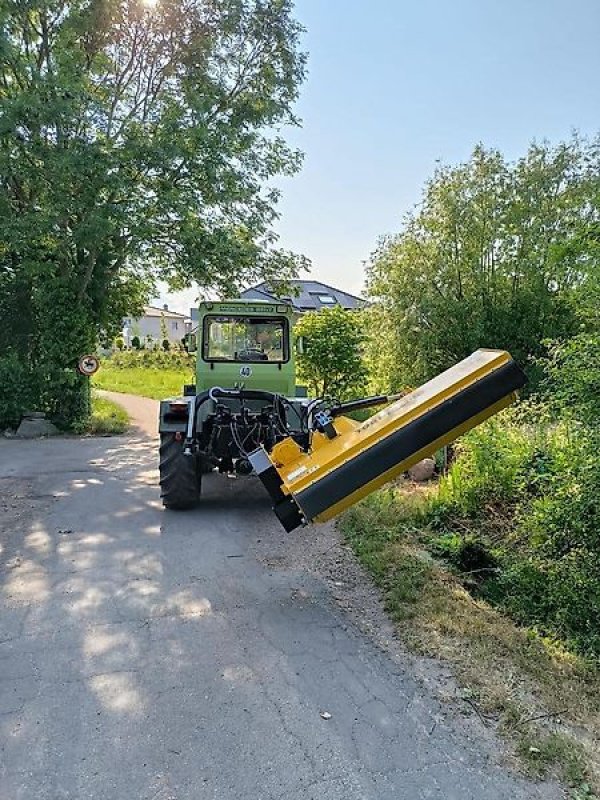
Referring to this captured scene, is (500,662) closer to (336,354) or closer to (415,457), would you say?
(415,457)

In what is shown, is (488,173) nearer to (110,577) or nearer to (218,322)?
(218,322)

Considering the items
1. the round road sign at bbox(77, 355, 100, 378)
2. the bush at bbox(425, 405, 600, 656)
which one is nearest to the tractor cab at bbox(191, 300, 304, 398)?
the bush at bbox(425, 405, 600, 656)

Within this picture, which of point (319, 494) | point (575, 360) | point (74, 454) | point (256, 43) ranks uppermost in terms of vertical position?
point (256, 43)

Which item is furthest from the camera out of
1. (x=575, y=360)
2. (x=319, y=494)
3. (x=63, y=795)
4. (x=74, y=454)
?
(x=74, y=454)

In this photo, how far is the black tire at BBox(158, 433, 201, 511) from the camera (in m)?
6.75

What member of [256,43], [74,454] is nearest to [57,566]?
[74,454]

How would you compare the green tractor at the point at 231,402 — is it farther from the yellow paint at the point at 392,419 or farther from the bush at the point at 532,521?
the bush at the point at 532,521

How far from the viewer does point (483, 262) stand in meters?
11.1

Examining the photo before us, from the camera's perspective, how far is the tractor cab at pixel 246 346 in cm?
799

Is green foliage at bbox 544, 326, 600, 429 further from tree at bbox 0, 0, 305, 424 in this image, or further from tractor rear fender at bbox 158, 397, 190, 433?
tree at bbox 0, 0, 305, 424

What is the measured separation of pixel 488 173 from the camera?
11.3m

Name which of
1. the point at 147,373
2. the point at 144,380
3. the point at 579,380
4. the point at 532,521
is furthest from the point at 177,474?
the point at 147,373

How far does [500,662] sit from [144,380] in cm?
2563

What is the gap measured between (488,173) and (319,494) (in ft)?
30.7
